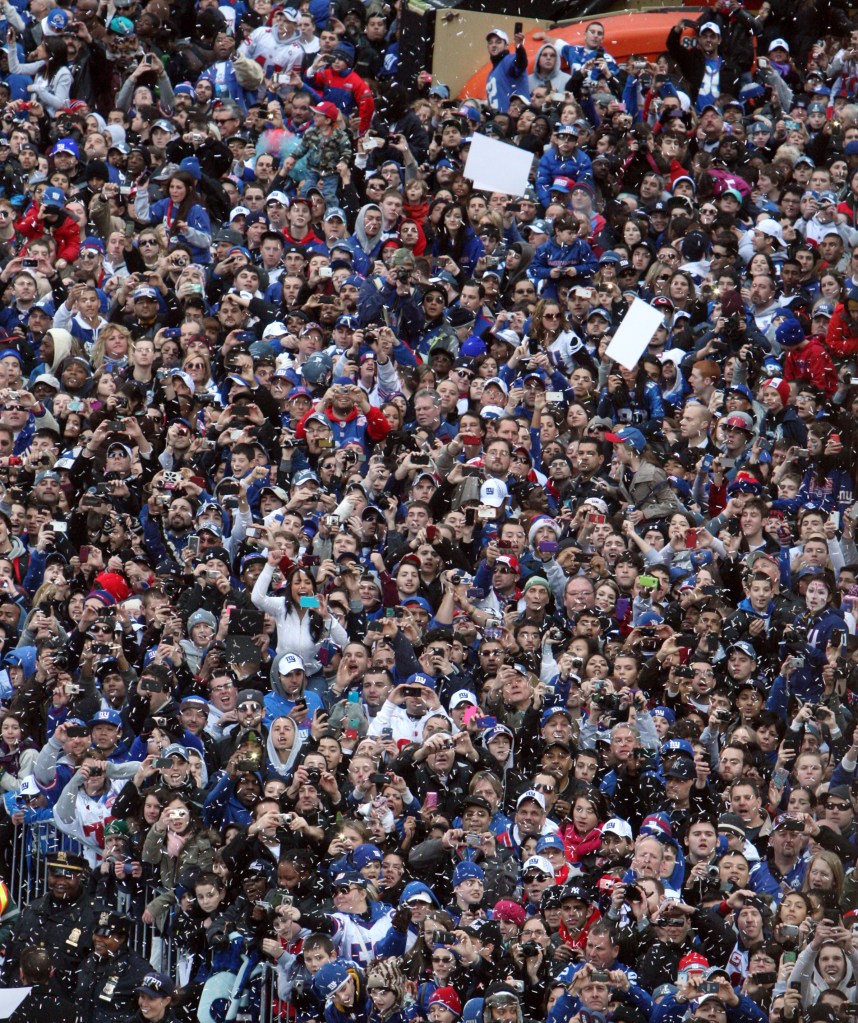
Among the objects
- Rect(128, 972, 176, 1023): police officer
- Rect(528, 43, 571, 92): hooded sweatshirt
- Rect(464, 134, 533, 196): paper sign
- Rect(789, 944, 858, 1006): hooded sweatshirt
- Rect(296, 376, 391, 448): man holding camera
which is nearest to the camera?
Rect(789, 944, 858, 1006): hooded sweatshirt

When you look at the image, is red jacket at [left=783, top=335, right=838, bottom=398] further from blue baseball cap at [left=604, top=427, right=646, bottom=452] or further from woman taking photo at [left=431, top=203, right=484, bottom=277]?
woman taking photo at [left=431, top=203, right=484, bottom=277]

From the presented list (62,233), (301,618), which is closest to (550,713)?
(301,618)

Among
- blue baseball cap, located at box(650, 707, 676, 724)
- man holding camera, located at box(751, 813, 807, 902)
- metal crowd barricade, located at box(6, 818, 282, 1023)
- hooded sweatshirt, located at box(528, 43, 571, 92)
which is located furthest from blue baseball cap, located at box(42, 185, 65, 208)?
man holding camera, located at box(751, 813, 807, 902)

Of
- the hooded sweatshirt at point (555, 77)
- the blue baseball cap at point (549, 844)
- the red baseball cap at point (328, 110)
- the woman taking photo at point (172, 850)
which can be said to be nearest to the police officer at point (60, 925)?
the woman taking photo at point (172, 850)

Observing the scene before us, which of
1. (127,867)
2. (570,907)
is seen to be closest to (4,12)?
(127,867)

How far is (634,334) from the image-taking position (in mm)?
19062

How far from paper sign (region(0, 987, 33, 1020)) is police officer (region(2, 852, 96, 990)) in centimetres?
30

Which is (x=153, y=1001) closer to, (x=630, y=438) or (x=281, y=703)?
(x=281, y=703)

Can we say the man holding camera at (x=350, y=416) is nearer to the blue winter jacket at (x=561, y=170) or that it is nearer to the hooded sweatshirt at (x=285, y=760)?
the hooded sweatshirt at (x=285, y=760)

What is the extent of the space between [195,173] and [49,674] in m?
6.01

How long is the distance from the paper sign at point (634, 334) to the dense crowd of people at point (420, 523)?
Answer: 0.55 ft

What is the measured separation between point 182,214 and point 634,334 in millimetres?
4109

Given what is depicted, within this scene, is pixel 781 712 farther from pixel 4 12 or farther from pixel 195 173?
pixel 4 12

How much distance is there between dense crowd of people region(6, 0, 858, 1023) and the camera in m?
14.2
